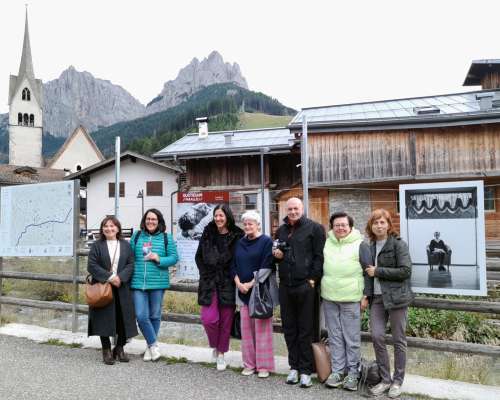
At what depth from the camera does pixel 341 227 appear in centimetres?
431

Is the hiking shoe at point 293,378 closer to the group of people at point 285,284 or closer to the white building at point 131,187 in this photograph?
the group of people at point 285,284

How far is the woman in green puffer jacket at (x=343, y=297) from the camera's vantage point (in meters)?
4.21

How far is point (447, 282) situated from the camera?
4.36m

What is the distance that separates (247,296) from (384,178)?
12.7 meters

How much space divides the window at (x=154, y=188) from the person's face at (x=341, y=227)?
24815 millimetres

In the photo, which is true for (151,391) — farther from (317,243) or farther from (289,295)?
(317,243)

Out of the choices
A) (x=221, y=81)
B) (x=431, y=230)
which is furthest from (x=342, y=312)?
(x=221, y=81)

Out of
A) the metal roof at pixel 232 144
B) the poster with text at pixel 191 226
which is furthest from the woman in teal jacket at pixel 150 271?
the metal roof at pixel 232 144

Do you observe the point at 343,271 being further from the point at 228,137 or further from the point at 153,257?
the point at 228,137

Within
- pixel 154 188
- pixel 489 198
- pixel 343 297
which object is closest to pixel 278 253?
pixel 343 297

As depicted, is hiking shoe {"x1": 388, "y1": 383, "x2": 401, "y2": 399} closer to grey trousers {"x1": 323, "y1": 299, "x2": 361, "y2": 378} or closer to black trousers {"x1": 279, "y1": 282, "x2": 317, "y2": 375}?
grey trousers {"x1": 323, "y1": 299, "x2": 361, "y2": 378}

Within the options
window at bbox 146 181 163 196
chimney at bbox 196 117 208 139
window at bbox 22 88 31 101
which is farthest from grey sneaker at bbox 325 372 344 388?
window at bbox 22 88 31 101

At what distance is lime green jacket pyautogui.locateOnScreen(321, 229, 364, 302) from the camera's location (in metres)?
4.20

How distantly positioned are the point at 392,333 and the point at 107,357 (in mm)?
3344
